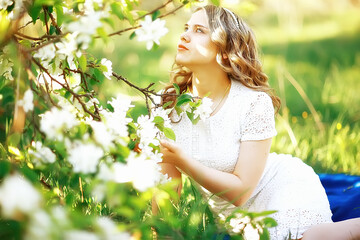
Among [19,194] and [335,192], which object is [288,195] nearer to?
[335,192]

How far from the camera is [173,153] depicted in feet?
5.89

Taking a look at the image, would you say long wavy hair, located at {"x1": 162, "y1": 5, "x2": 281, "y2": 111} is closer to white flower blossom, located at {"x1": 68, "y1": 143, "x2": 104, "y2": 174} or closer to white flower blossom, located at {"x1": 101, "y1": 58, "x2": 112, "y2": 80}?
white flower blossom, located at {"x1": 101, "y1": 58, "x2": 112, "y2": 80}

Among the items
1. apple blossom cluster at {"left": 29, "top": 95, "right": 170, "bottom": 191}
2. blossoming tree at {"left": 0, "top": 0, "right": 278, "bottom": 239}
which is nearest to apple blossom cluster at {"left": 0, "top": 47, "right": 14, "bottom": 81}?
blossoming tree at {"left": 0, "top": 0, "right": 278, "bottom": 239}

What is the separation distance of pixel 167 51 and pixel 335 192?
457cm

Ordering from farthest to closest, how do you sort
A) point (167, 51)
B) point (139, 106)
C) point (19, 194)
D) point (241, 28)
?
point (167, 51), point (139, 106), point (241, 28), point (19, 194)

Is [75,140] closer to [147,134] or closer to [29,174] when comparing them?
[29,174]

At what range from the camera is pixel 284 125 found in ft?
11.2

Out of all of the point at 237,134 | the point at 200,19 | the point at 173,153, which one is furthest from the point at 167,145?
the point at 200,19

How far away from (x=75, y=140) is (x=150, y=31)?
380 millimetres

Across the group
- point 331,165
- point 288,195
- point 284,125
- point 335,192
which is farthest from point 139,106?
point 288,195

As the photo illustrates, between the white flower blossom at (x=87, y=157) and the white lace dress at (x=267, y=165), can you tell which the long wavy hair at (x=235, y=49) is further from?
the white flower blossom at (x=87, y=157)

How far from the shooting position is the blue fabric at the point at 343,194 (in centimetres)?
234

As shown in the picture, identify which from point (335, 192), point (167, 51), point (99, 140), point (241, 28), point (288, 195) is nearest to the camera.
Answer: point (99, 140)

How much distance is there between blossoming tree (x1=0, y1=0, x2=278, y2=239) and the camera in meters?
0.83
